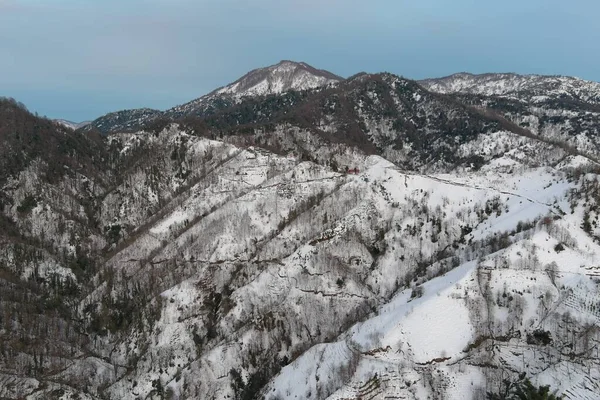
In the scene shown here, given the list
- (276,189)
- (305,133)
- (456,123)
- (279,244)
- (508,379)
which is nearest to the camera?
(508,379)

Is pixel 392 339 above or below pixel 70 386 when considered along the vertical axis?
above

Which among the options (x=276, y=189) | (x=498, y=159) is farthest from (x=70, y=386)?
(x=498, y=159)

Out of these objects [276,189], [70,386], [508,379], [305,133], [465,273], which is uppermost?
[305,133]

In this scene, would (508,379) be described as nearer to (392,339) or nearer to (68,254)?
(392,339)

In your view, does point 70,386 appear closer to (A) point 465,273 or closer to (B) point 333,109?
(A) point 465,273

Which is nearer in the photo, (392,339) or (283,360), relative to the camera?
(392,339)

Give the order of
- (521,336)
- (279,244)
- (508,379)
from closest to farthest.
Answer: (508,379), (521,336), (279,244)

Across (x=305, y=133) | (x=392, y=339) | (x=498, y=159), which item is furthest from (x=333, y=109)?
(x=392, y=339)
